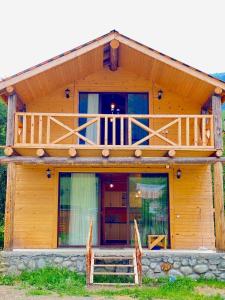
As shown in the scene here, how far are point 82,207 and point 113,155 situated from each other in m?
2.31

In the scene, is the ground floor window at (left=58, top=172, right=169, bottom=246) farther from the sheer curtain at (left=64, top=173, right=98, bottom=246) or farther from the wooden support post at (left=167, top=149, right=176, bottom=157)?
the wooden support post at (left=167, top=149, right=176, bottom=157)

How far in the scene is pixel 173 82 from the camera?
42.0ft

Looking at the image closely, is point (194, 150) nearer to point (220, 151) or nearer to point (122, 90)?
point (220, 151)

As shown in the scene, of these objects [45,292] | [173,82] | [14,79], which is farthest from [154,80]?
[45,292]

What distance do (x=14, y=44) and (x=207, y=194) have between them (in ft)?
262

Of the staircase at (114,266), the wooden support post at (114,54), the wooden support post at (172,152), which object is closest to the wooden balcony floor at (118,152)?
the wooden support post at (172,152)

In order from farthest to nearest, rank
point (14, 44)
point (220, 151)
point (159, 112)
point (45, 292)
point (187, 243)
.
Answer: point (14, 44)
point (159, 112)
point (187, 243)
point (220, 151)
point (45, 292)

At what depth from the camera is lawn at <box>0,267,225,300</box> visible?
866 centimetres

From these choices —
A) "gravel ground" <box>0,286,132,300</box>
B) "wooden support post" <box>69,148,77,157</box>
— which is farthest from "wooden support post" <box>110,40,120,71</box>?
"gravel ground" <box>0,286,132,300</box>

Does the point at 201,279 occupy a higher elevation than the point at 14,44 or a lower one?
lower

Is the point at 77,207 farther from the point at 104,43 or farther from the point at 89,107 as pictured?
the point at 104,43

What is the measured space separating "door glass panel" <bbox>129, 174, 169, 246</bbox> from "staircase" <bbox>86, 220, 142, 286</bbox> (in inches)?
65.3

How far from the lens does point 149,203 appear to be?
12523 mm

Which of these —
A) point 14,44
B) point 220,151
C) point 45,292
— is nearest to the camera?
point 45,292
